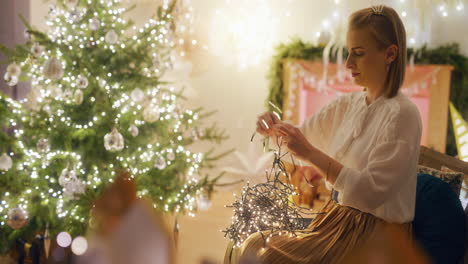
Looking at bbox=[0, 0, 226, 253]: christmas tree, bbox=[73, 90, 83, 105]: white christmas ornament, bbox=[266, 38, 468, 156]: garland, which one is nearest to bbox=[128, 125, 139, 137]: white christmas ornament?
bbox=[0, 0, 226, 253]: christmas tree

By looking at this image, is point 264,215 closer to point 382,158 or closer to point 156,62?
point 382,158

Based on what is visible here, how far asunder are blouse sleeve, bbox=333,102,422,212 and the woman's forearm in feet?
0.06

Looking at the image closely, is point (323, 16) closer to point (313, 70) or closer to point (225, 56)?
point (313, 70)

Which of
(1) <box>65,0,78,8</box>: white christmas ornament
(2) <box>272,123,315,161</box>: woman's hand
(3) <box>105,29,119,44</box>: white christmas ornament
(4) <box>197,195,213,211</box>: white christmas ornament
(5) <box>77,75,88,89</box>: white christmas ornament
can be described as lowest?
(4) <box>197,195,213,211</box>: white christmas ornament

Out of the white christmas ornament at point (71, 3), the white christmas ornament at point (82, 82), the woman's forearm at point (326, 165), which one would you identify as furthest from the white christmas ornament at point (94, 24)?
the woman's forearm at point (326, 165)

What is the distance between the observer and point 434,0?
15.1ft

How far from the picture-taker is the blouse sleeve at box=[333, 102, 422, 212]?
1219 millimetres

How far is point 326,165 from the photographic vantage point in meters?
1.28

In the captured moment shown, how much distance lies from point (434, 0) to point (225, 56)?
2.26 metres

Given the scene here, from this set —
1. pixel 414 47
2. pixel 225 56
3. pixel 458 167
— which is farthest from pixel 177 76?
pixel 458 167

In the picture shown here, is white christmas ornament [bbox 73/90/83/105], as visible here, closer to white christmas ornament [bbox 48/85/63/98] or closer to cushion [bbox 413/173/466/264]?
white christmas ornament [bbox 48/85/63/98]

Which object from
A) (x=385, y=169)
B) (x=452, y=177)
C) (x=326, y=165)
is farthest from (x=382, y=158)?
(x=452, y=177)

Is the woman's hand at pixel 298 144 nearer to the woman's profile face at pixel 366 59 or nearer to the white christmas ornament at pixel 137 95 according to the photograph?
the woman's profile face at pixel 366 59

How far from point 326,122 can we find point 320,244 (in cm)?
47
